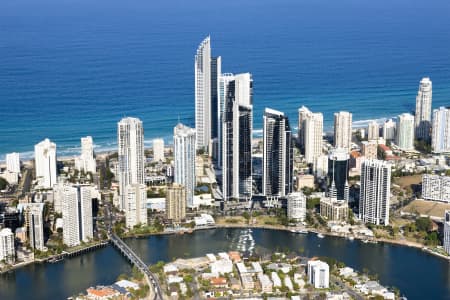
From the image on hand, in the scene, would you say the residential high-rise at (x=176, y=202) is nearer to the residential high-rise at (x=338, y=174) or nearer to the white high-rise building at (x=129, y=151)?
the white high-rise building at (x=129, y=151)

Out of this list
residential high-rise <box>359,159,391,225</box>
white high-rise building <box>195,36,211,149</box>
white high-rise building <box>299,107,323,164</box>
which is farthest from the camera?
white high-rise building <box>195,36,211,149</box>

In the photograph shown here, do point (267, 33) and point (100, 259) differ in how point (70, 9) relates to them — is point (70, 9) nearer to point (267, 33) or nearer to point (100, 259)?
point (267, 33)

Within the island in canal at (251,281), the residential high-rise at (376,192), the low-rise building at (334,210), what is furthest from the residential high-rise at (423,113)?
the island in canal at (251,281)

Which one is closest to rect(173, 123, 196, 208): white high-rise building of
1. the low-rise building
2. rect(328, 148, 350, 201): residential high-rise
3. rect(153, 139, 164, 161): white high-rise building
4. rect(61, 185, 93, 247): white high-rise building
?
rect(61, 185, 93, 247): white high-rise building

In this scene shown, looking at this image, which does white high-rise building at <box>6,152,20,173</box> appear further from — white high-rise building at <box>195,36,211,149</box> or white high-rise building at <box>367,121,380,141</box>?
white high-rise building at <box>367,121,380,141</box>

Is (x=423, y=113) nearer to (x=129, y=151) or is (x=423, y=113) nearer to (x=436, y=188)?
(x=436, y=188)

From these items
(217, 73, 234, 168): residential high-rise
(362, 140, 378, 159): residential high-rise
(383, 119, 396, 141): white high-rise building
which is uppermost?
(217, 73, 234, 168): residential high-rise
